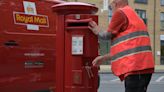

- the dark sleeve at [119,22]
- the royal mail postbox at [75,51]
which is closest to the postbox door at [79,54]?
the royal mail postbox at [75,51]

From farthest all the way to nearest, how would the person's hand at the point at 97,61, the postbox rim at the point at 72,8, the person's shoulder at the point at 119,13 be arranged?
the postbox rim at the point at 72,8
the person's hand at the point at 97,61
the person's shoulder at the point at 119,13

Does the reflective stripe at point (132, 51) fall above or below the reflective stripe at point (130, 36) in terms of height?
below

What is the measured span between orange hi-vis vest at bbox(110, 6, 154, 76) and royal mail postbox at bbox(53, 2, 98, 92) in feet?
1.60

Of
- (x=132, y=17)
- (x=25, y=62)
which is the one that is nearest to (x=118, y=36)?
(x=132, y=17)

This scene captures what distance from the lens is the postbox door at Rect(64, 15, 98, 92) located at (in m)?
5.59

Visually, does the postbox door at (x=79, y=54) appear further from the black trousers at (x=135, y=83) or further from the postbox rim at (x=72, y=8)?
the black trousers at (x=135, y=83)

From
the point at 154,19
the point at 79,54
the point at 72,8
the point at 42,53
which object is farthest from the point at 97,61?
the point at 154,19

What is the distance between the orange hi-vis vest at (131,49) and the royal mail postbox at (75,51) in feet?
1.60

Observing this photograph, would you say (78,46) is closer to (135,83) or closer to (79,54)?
(79,54)

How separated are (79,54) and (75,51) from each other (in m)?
0.06

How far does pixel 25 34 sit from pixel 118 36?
2049 millimetres

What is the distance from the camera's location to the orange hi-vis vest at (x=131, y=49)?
5051 millimetres

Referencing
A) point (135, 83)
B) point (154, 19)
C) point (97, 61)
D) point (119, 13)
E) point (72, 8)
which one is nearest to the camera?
point (135, 83)

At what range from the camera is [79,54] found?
5590mm
